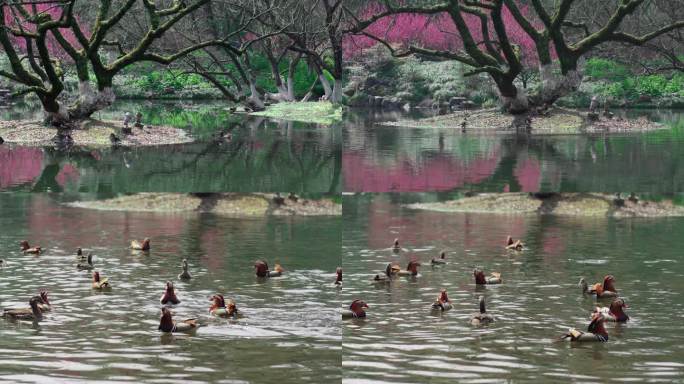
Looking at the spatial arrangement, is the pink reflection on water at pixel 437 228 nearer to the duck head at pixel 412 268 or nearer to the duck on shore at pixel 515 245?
the duck on shore at pixel 515 245

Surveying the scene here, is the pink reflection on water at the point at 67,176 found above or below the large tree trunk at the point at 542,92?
below

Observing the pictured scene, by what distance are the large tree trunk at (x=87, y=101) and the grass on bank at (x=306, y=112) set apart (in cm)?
1482

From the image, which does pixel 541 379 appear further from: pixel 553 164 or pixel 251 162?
pixel 251 162

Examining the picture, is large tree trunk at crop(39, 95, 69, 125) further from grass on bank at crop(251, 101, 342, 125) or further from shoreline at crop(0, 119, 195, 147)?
grass on bank at crop(251, 101, 342, 125)

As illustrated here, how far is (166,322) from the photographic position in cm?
2377

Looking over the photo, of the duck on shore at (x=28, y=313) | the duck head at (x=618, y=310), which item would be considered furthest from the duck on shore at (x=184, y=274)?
the duck head at (x=618, y=310)

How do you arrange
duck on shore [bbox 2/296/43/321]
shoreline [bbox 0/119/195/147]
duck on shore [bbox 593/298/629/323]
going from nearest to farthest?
duck on shore [bbox 593/298/629/323] → duck on shore [bbox 2/296/43/321] → shoreline [bbox 0/119/195/147]

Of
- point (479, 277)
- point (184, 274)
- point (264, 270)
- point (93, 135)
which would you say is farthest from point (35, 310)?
point (93, 135)

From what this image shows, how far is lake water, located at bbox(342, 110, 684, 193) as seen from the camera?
3381 cm

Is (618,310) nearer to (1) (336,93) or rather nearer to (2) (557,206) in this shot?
(2) (557,206)

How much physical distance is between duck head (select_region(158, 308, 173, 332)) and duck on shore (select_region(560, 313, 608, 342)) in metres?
9.35

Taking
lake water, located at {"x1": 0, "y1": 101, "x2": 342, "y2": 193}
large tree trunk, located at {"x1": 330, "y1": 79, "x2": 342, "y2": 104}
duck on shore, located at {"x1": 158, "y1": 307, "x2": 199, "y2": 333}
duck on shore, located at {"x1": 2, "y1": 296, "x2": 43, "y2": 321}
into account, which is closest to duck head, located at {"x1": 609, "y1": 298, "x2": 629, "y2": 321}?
duck on shore, located at {"x1": 158, "y1": 307, "x2": 199, "y2": 333}

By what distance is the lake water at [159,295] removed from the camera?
2041cm

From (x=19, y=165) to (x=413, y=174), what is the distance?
15598 millimetres
